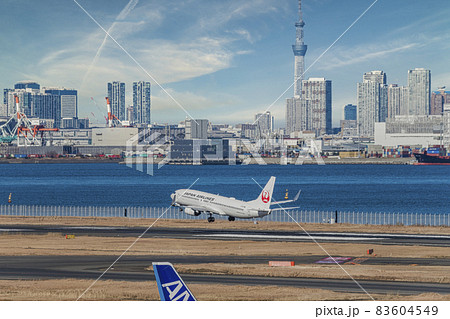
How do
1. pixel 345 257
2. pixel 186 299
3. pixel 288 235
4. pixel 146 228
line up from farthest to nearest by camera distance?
pixel 146 228
pixel 288 235
pixel 345 257
pixel 186 299

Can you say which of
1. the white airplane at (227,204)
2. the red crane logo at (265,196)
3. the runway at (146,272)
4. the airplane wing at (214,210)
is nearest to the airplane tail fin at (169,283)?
the runway at (146,272)

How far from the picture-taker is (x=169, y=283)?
29.3 m

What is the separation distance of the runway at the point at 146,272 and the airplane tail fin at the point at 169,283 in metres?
23.7

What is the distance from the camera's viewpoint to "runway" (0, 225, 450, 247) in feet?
283

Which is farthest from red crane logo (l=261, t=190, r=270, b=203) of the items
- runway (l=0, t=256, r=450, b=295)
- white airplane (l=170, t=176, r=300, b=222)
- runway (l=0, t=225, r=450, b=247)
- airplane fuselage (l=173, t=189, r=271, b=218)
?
runway (l=0, t=256, r=450, b=295)

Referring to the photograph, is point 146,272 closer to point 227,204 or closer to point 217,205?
point 227,204

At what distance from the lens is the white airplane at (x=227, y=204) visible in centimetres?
9575

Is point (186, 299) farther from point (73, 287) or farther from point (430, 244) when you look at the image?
point (430, 244)

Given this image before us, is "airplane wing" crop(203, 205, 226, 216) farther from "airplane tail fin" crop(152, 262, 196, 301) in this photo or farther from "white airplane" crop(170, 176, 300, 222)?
"airplane tail fin" crop(152, 262, 196, 301)

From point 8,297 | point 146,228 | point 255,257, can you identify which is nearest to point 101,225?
point 146,228

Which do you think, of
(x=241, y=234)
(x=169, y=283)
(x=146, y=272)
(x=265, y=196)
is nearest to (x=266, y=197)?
(x=265, y=196)

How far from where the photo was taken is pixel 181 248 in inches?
3041

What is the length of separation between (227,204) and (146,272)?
41096 millimetres

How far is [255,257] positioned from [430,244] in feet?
83.9
